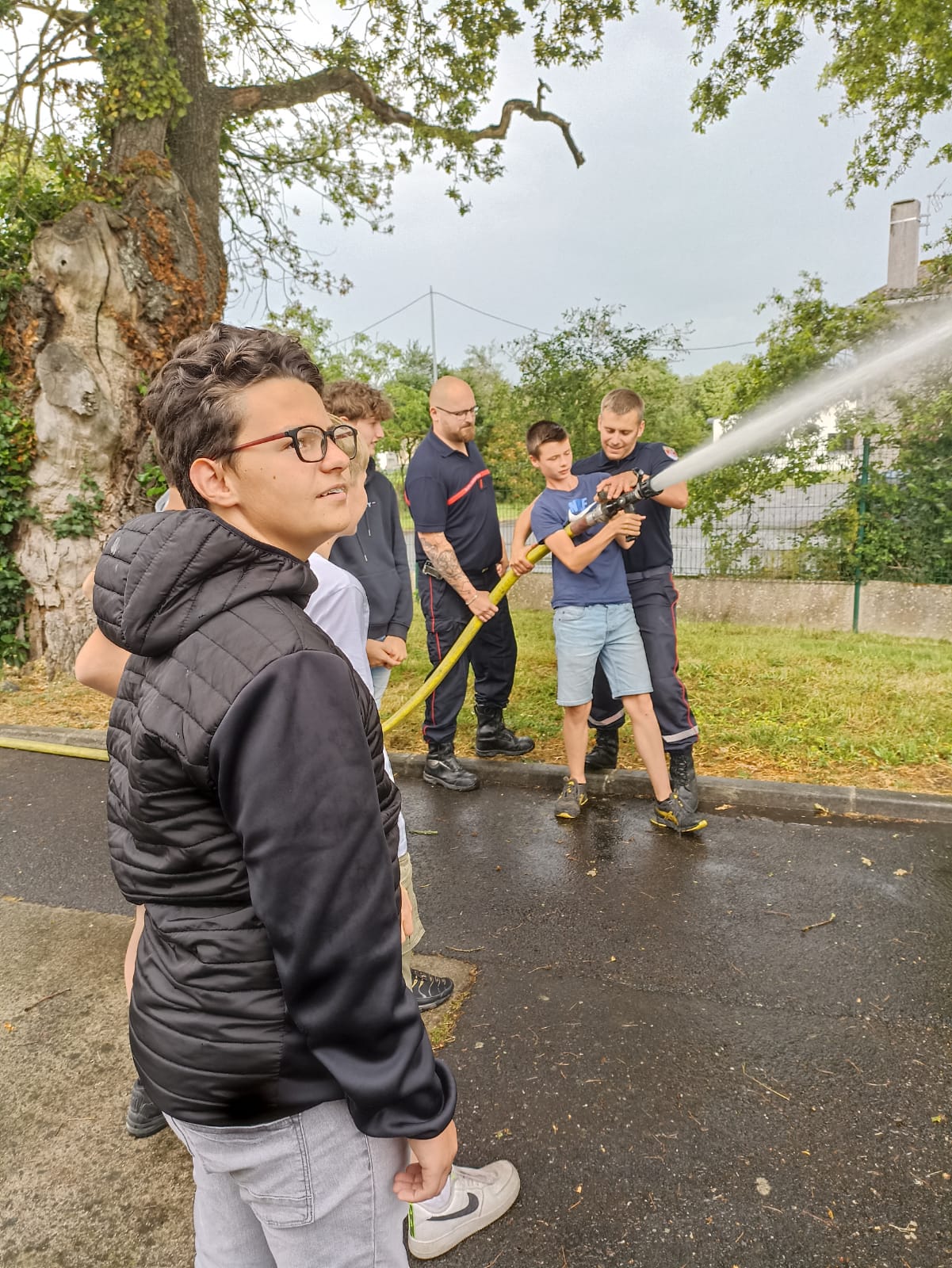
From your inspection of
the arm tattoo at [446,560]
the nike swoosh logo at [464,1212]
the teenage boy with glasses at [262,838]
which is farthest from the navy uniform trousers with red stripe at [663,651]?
the teenage boy with glasses at [262,838]

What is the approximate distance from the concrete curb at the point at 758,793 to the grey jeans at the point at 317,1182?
406 centimetres

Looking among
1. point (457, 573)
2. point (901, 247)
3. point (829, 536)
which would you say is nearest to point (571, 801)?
point (457, 573)

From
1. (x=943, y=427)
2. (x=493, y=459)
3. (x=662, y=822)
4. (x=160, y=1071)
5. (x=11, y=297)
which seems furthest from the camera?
(x=493, y=459)

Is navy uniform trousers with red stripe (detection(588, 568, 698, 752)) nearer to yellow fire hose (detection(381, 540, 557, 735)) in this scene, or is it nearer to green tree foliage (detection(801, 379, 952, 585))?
yellow fire hose (detection(381, 540, 557, 735))

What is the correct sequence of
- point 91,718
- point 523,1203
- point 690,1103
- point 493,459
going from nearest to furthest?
point 523,1203 < point 690,1103 < point 91,718 < point 493,459

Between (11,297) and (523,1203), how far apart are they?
9.34 metres

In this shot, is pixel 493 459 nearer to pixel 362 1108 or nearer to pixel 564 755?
pixel 564 755

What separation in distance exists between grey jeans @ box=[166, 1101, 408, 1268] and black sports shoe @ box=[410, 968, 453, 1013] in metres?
1.90

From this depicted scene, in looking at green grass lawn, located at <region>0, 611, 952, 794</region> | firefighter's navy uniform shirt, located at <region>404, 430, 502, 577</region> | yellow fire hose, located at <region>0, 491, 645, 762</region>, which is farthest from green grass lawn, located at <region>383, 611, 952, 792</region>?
firefighter's navy uniform shirt, located at <region>404, 430, 502, 577</region>

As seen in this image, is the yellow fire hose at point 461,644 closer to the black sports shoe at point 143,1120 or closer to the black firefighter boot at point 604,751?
the black firefighter boot at point 604,751

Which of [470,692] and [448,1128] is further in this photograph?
[470,692]

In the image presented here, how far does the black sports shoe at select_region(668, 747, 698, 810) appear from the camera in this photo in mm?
4738

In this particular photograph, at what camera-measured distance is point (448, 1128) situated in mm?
1195

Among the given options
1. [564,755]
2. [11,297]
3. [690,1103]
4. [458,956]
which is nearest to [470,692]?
[564,755]
